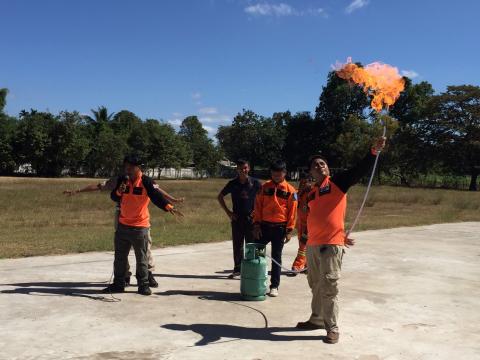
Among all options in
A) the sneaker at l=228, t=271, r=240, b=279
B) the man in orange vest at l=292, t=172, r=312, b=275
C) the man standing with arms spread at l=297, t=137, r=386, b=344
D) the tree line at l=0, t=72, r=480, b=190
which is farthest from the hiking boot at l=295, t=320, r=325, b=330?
the tree line at l=0, t=72, r=480, b=190

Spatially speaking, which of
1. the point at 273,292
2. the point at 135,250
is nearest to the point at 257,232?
the point at 273,292

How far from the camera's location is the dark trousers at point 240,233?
8562 mm

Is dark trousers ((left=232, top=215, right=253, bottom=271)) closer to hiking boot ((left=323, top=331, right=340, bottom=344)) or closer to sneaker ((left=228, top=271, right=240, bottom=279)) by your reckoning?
sneaker ((left=228, top=271, right=240, bottom=279))

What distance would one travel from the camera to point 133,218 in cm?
738

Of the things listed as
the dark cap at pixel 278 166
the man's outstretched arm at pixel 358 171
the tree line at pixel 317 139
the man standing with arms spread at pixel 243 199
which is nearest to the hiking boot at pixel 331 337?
the man's outstretched arm at pixel 358 171

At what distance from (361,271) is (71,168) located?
72148mm

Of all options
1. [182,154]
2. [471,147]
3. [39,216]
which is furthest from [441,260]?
[182,154]

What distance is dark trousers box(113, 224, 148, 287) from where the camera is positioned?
7.30 m

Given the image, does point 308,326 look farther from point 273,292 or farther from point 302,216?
point 302,216

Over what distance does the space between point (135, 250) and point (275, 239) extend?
6.56 ft

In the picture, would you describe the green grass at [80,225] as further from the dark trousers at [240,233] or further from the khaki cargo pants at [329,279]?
the khaki cargo pants at [329,279]

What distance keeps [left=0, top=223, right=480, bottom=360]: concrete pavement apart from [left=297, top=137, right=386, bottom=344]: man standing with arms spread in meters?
0.39

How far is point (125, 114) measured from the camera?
104000mm

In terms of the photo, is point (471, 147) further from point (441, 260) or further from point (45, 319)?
point (45, 319)
